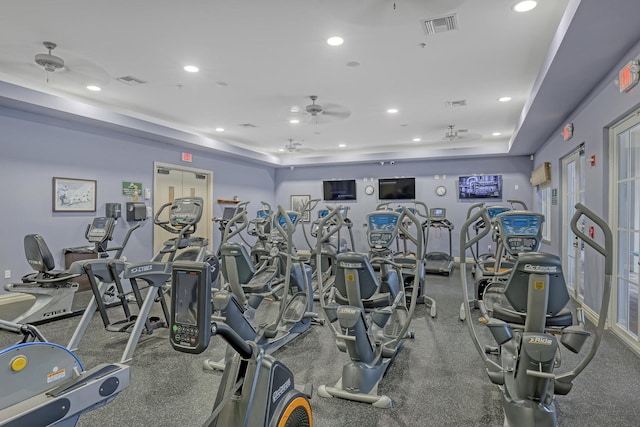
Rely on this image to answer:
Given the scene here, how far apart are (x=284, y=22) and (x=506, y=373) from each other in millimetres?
3355

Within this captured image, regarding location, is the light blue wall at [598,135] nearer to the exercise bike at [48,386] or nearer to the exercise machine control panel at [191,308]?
the exercise machine control panel at [191,308]

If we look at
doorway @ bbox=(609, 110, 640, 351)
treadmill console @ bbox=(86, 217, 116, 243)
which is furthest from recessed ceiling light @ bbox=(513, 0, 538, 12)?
treadmill console @ bbox=(86, 217, 116, 243)

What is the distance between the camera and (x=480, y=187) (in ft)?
31.5

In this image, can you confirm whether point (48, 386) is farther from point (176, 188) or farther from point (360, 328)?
point (176, 188)

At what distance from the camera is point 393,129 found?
781 centimetres

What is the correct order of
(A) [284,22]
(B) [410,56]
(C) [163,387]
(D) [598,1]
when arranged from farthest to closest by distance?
(B) [410,56] → (A) [284,22] → (C) [163,387] → (D) [598,1]

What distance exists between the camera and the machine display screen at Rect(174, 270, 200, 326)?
1.20 metres

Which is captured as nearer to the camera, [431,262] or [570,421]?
[570,421]

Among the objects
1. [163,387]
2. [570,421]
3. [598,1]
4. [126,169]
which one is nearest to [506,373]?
[570,421]

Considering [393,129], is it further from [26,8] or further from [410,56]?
[26,8]

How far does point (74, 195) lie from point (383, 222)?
5.20 m

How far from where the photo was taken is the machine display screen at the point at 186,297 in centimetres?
120

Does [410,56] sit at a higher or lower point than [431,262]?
higher

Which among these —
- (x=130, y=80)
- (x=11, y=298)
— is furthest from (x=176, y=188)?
(x=11, y=298)
